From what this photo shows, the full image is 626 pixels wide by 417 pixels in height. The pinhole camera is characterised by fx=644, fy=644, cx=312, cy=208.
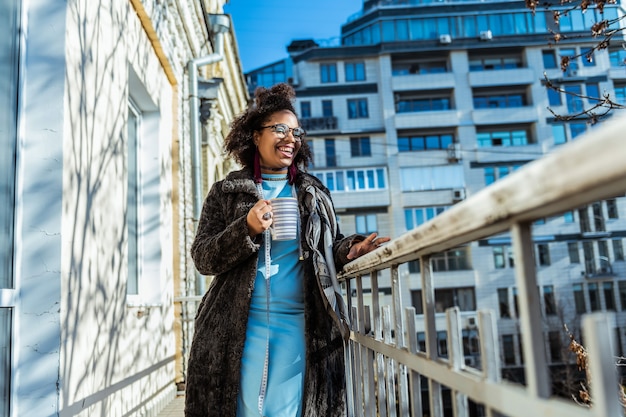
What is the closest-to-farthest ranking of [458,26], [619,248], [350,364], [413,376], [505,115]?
1. [413,376]
2. [350,364]
3. [619,248]
4. [505,115]
5. [458,26]

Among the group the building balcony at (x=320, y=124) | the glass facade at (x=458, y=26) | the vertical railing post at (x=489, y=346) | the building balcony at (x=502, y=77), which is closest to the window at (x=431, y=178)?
the building balcony at (x=320, y=124)

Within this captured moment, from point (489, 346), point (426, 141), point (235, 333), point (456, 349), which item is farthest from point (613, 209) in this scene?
point (426, 141)

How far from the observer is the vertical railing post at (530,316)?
2.60ft

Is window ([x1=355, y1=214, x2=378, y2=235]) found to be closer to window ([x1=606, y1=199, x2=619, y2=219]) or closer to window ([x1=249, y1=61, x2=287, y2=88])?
window ([x1=249, y1=61, x2=287, y2=88])

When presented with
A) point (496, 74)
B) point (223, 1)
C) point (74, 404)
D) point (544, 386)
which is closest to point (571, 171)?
point (544, 386)

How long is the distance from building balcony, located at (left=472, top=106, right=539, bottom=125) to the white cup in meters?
45.8

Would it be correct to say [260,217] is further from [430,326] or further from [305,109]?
[305,109]

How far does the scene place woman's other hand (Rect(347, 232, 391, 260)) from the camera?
7.11 feet

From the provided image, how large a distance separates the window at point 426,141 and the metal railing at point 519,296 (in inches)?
1758

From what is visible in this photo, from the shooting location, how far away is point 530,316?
798 millimetres

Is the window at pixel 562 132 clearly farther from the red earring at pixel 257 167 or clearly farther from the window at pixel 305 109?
the red earring at pixel 257 167

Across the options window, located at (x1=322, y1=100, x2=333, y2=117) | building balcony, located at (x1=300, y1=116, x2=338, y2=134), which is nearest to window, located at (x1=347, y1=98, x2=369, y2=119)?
window, located at (x1=322, y1=100, x2=333, y2=117)

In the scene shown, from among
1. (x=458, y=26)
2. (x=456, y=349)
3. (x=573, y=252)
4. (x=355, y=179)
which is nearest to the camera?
(x=456, y=349)

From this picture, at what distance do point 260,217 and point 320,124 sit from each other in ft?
141
